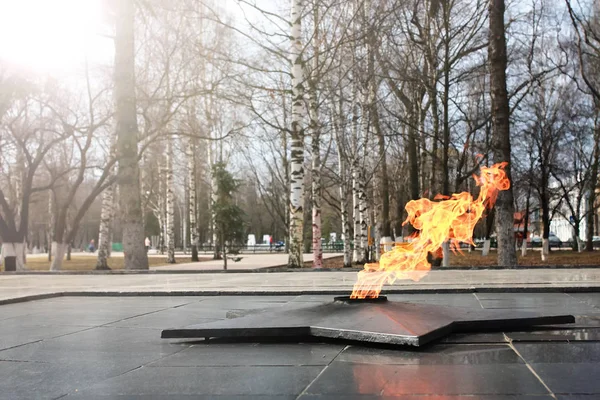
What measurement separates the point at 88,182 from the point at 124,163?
51.3 m

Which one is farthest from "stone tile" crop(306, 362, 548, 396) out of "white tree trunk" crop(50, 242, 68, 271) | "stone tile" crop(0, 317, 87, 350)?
"white tree trunk" crop(50, 242, 68, 271)

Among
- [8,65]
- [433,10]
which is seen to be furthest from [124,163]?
[433,10]

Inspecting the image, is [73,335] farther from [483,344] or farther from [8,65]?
[8,65]

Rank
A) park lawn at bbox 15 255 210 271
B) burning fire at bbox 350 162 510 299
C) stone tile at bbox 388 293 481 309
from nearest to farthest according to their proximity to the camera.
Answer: burning fire at bbox 350 162 510 299
stone tile at bbox 388 293 481 309
park lawn at bbox 15 255 210 271

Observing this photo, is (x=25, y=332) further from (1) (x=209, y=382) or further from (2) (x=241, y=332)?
(1) (x=209, y=382)

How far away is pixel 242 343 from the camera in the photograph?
5.31 meters

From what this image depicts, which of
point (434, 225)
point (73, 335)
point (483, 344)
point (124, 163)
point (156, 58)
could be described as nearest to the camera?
point (483, 344)

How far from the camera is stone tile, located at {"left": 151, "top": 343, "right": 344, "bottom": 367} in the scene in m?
4.42

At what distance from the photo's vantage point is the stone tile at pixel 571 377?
3.31 metres

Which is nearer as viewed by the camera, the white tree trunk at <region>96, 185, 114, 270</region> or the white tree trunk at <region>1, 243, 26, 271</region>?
the white tree trunk at <region>1, 243, 26, 271</region>

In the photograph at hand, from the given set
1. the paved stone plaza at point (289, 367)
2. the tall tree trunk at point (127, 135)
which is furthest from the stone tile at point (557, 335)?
the tall tree trunk at point (127, 135)

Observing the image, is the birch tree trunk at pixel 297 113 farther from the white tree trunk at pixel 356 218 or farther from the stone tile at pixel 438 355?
the stone tile at pixel 438 355

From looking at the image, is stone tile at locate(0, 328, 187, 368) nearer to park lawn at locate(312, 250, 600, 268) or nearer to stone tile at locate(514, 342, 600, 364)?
stone tile at locate(514, 342, 600, 364)

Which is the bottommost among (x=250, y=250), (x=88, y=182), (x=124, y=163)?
(x=250, y=250)
